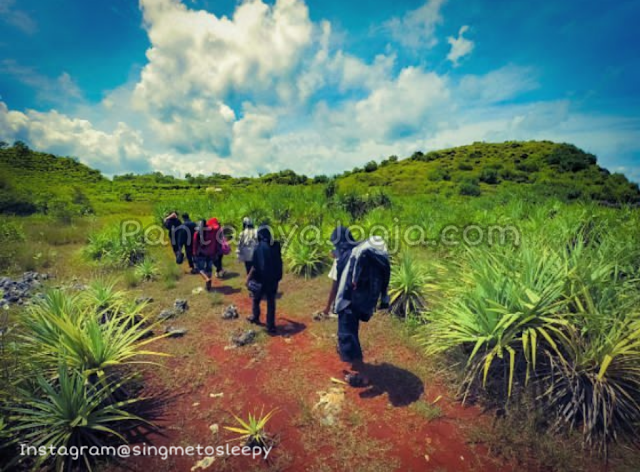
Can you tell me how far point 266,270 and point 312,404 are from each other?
7.15ft

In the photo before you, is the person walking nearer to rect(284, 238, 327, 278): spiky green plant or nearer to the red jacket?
the red jacket

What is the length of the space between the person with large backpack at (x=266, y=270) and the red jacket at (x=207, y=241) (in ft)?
8.75

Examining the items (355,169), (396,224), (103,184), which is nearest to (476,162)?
(355,169)

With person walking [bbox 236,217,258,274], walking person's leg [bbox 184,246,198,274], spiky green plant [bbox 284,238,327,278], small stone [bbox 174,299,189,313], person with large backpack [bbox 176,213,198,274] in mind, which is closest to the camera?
person walking [bbox 236,217,258,274]

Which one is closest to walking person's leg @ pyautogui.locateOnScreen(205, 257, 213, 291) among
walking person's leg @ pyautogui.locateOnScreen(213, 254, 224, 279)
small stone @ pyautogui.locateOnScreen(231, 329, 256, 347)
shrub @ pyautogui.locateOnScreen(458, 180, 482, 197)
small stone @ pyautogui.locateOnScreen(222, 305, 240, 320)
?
walking person's leg @ pyautogui.locateOnScreen(213, 254, 224, 279)

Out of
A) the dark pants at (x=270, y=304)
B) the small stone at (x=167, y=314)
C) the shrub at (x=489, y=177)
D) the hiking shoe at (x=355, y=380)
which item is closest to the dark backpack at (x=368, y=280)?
the hiking shoe at (x=355, y=380)

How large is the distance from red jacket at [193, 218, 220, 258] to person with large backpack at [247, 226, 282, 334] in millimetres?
2668

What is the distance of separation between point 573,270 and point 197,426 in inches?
186

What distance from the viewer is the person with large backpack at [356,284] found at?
354 centimetres

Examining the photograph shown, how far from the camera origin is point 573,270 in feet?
11.4

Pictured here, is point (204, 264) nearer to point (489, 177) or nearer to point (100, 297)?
point (100, 297)

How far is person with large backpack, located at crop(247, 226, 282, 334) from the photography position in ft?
15.7

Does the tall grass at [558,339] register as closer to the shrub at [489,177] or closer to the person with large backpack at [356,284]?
the person with large backpack at [356,284]

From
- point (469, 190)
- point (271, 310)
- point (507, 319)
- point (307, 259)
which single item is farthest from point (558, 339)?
point (469, 190)
